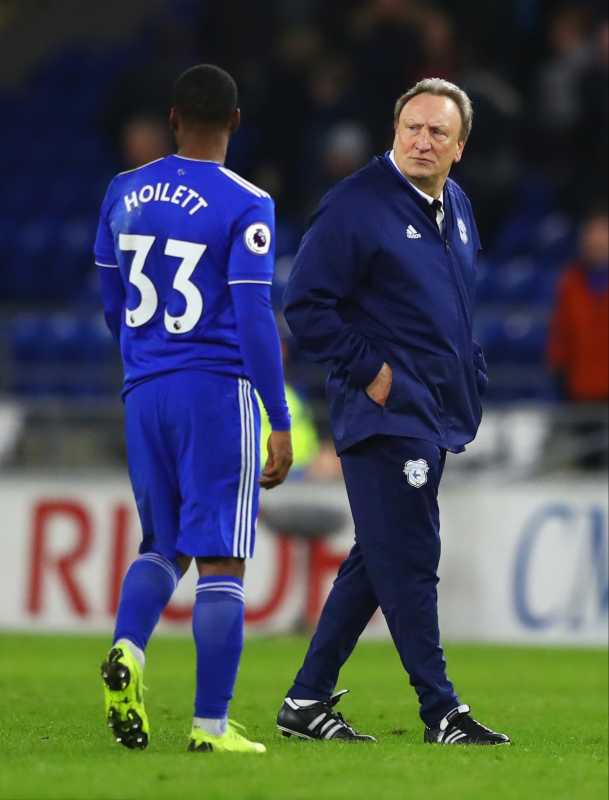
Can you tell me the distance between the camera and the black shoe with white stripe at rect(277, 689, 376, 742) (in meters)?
6.60

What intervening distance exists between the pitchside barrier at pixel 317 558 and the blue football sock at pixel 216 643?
21.0 ft

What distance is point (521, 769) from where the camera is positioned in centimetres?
568

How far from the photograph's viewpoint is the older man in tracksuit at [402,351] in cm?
635

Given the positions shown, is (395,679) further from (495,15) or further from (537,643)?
(495,15)

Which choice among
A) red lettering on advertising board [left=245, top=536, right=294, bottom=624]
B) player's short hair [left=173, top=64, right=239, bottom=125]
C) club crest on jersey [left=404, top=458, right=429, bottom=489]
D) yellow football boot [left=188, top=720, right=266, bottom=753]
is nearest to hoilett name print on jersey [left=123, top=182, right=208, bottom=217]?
player's short hair [left=173, top=64, right=239, bottom=125]

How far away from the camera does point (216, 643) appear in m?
5.90

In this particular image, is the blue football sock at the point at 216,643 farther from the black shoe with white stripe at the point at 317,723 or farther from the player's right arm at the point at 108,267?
the player's right arm at the point at 108,267

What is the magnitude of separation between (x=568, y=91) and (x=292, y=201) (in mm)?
2473

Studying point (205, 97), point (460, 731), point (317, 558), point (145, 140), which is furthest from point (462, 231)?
point (145, 140)

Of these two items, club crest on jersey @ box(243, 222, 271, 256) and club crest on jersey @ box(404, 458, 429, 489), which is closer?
club crest on jersey @ box(243, 222, 271, 256)

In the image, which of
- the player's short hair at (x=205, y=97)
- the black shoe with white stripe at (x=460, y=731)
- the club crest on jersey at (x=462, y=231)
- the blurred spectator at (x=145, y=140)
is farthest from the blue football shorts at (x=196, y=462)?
the blurred spectator at (x=145, y=140)

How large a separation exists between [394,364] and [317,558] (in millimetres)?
6191

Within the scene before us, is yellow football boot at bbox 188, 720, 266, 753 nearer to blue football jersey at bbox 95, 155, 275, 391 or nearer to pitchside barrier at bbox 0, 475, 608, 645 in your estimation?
blue football jersey at bbox 95, 155, 275, 391

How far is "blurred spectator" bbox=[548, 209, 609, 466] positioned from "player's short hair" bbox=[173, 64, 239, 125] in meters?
7.23
